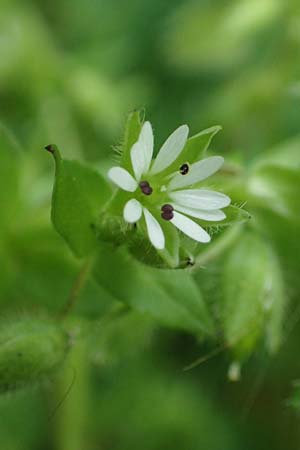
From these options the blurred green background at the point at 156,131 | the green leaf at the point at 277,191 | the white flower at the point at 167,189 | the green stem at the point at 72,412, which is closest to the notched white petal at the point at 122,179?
A: the white flower at the point at 167,189

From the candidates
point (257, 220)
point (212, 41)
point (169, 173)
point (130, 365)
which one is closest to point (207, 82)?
point (212, 41)

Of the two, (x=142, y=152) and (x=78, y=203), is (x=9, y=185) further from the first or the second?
(x=142, y=152)

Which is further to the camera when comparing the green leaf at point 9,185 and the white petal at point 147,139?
the green leaf at point 9,185

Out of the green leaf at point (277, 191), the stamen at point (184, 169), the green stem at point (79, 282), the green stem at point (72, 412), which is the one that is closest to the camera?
the stamen at point (184, 169)

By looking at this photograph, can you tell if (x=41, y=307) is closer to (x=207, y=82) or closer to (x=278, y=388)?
(x=278, y=388)

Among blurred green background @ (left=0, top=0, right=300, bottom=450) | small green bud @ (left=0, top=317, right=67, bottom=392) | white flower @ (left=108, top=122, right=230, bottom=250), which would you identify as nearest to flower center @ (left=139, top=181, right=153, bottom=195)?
white flower @ (left=108, top=122, right=230, bottom=250)

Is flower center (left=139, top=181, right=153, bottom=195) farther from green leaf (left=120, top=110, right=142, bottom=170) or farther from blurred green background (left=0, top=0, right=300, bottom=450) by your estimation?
blurred green background (left=0, top=0, right=300, bottom=450)

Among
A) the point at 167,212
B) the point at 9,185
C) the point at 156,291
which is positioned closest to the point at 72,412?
the point at 9,185

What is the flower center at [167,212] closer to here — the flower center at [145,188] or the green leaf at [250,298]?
the flower center at [145,188]
